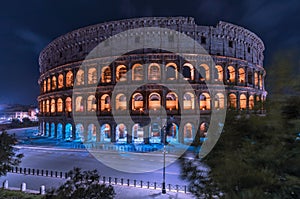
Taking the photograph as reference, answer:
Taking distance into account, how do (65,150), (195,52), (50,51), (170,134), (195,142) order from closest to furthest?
1. (195,142)
2. (65,150)
3. (195,52)
4. (170,134)
5. (50,51)

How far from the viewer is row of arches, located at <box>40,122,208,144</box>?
102 ft

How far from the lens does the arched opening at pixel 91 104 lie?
35219 mm

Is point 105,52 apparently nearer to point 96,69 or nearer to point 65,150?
point 96,69

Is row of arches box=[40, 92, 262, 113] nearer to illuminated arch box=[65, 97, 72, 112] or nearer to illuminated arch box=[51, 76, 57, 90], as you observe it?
illuminated arch box=[65, 97, 72, 112]

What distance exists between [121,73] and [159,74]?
646 centimetres

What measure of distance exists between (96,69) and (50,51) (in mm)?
14659

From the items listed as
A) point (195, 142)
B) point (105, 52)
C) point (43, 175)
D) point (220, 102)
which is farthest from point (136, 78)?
point (195, 142)

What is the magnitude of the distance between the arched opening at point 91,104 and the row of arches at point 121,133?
2587 mm

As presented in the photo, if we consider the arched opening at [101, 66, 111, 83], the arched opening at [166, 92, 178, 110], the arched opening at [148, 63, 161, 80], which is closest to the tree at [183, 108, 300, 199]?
the arched opening at [166, 92, 178, 110]

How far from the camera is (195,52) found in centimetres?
3206

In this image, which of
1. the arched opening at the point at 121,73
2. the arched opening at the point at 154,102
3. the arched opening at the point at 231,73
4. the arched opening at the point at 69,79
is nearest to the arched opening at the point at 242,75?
the arched opening at the point at 231,73

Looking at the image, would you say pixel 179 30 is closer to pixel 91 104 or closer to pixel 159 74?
pixel 159 74

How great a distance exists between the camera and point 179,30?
32.3 m

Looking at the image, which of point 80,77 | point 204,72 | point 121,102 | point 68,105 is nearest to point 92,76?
point 80,77
